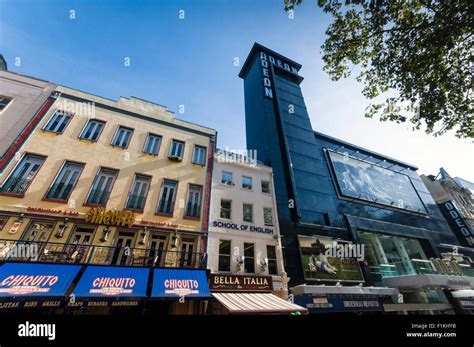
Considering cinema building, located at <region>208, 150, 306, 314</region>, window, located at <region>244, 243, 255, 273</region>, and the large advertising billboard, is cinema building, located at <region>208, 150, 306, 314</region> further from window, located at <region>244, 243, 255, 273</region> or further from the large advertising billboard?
the large advertising billboard

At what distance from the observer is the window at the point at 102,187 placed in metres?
12.1

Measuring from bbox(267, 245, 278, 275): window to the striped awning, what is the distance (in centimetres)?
219

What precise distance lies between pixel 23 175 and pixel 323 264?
21003 mm

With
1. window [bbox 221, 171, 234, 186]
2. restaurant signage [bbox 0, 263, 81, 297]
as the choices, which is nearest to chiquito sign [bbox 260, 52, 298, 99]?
window [bbox 221, 171, 234, 186]

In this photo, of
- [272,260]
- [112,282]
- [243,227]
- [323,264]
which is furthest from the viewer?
[323,264]

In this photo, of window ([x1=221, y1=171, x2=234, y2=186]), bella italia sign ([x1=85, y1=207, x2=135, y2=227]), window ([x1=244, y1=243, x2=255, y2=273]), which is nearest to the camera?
bella italia sign ([x1=85, y1=207, x2=135, y2=227])

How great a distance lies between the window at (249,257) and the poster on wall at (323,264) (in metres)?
4.08

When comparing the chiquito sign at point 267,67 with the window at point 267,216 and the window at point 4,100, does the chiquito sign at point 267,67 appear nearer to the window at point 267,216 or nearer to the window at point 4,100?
the window at point 267,216

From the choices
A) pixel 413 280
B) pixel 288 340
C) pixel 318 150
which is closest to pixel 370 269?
pixel 413 280

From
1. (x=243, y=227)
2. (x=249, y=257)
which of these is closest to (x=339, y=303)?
(x=249, y=257)

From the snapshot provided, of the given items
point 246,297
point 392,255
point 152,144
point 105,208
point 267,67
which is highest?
point 267,67

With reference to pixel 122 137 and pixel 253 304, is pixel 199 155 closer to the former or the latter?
pixel 122 137

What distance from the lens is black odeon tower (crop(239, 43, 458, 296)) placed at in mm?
16875

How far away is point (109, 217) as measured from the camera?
11539mm
